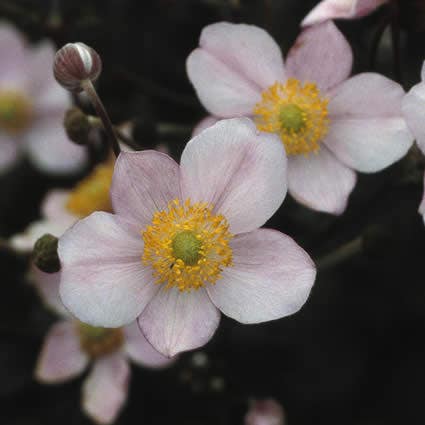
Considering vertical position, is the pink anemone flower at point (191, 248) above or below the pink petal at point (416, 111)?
below

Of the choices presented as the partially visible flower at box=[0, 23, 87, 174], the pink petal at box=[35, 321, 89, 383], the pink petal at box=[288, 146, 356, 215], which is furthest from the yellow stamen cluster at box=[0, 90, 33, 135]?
the pink petal at box=[288, 146, 356, 215]

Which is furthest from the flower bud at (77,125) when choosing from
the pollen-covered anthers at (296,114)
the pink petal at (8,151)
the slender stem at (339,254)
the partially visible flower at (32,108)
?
the pink petal at (8,151)

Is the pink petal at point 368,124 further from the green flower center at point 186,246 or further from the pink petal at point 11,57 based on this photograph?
the pink petal at point 11,57

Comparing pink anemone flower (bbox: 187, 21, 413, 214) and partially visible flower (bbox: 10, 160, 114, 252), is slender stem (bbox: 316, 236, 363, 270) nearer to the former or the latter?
pink anemone flower (bbox: 187, 21, 413, 214)

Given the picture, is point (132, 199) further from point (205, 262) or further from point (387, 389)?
point (387, 389)

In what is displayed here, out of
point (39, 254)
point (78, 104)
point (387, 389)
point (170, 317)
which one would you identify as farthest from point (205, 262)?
point (387, 389)
